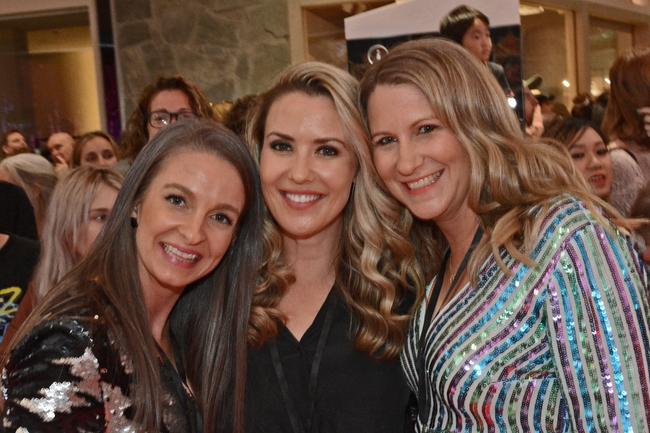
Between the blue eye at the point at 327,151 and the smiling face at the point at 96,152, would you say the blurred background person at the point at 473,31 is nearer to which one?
the blue eye at the point at 327,151

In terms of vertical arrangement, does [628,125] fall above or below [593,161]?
above

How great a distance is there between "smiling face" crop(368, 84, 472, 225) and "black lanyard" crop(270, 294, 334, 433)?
0.49m

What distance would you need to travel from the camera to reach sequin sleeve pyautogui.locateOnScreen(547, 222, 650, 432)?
6.03 ft

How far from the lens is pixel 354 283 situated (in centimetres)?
263

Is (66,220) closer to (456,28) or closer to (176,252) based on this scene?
(176,252)

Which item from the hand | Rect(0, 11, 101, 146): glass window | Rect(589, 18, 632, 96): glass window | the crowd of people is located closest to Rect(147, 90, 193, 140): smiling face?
the crowd of people

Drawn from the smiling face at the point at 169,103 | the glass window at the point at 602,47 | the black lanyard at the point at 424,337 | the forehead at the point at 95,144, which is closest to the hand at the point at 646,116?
the black lanyard at the point at 424,337

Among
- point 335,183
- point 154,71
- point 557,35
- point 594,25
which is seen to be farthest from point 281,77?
point 594,25

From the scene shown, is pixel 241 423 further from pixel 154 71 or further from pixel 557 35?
pixel 557 35

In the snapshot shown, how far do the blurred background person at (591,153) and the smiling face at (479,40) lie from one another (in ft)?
3.67

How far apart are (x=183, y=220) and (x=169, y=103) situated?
7.47 feet

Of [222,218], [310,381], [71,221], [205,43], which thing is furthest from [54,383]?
[205,43]

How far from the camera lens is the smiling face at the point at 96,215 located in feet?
10.6

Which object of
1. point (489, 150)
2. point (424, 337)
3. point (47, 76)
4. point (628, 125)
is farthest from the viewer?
point (47, 76)
